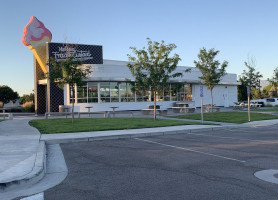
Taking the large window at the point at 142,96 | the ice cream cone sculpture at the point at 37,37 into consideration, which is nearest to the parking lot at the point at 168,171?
the large window at the point at 142,96

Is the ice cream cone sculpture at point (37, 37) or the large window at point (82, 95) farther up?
the ice cream cone sculpture at point (37, 37)

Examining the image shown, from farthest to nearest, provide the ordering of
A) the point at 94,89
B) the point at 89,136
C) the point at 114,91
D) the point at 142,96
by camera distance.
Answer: the point at 142,96 → the point at 114,91 → the point at 94,89 → the point at 89,136

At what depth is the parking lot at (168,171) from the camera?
4574 millimetres

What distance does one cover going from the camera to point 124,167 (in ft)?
21.2

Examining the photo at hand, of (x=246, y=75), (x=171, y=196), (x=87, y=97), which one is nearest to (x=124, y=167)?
(x=171, y=196)

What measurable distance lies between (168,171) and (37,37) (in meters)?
28.1

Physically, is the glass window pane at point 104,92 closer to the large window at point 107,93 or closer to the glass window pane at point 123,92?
the large window at point 107,93

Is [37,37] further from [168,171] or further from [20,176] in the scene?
[168,171]

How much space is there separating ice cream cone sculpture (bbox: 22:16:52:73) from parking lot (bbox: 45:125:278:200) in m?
23.3

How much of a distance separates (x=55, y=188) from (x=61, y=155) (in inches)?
129

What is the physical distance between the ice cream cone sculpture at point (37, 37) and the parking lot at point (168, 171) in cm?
2335

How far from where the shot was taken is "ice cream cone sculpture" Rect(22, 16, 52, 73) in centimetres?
2952

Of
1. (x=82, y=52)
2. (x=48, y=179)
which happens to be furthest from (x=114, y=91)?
(x=48, y=179)

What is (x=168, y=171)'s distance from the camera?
6051mm
